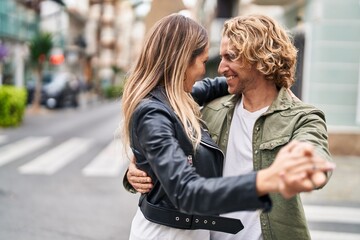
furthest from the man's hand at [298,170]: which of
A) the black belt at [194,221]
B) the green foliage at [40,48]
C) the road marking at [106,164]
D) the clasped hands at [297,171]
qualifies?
the green foliage at [40,48]

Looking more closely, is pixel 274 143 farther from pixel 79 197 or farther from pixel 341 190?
pixel 341 190

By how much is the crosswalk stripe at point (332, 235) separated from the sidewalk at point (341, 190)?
4.29 feet

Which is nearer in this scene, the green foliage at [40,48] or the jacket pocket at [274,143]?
the jacket pocket at [274,143]

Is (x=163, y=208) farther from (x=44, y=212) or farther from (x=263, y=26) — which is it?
(x=44, y=212)

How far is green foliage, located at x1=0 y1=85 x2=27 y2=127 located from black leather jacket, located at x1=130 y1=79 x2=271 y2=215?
49.0 ft

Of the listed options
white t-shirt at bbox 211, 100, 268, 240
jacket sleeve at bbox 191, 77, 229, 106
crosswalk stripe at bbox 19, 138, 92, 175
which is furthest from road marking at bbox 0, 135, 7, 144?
white t-shirt at bbox 211, 100, 268, 240

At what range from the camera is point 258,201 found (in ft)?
3.70

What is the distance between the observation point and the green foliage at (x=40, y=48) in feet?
69.6

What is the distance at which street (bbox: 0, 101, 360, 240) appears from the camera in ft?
18.5

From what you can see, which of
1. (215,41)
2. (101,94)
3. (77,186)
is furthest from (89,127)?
(101,94)

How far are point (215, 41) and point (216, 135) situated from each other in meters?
20.7

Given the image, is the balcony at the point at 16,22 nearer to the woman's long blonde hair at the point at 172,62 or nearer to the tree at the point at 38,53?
the tree at the point at 38,53

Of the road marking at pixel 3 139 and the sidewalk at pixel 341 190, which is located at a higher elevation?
the sidewalk at pixel 341 190

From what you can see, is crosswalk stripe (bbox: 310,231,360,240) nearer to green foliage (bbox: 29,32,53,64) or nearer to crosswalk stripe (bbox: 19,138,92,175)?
crosswalk stripe (bbox: 19,138,92,175)
